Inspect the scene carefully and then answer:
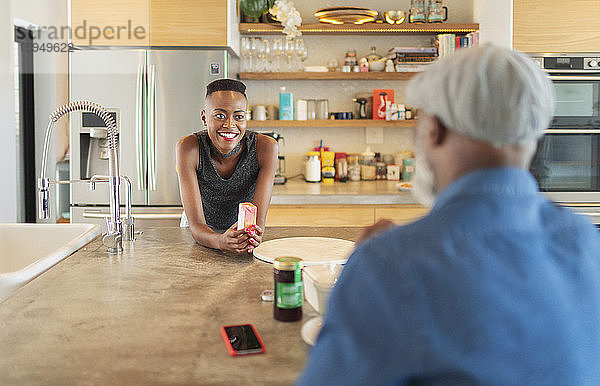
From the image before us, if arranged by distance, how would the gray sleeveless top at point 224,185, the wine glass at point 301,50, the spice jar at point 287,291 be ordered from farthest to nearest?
the wine glass at point 301,50 → the gray sleeveless top at point 224,185 → the spice jar at point 287,291

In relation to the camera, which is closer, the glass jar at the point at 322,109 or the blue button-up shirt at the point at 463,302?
the blue button-up shirt at the point at 463,302

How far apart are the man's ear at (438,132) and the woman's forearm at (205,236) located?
1.30 m

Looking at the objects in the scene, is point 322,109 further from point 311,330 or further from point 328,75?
point 311,330

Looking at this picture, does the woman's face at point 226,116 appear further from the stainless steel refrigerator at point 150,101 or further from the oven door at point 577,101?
the oven door at point 577,101

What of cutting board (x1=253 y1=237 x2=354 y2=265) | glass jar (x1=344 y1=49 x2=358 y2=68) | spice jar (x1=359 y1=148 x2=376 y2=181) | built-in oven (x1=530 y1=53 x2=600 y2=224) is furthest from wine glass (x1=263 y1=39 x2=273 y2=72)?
cutting board (x1=253 y1=237 x2=354 y2=265)

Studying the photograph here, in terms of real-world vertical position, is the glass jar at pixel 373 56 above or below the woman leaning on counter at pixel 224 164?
above

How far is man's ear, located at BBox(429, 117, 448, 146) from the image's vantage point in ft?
2.87

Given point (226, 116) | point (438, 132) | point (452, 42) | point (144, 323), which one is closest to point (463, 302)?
point (438, 132)

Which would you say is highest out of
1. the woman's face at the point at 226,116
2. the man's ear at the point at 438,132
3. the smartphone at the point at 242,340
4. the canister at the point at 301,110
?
the canister at the point at 301,110

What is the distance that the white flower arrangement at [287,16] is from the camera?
4.01 m

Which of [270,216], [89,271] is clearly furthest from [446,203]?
[270,216]

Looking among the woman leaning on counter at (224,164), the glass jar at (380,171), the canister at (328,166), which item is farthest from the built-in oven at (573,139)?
the woman leaning on counter at (224,164)

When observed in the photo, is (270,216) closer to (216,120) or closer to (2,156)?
(216,120)

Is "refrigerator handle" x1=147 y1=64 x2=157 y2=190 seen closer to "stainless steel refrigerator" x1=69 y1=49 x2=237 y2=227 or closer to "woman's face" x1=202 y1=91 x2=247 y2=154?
"stainless steel refrigerator" x1=69 y1=49 x2=237 y2=227
